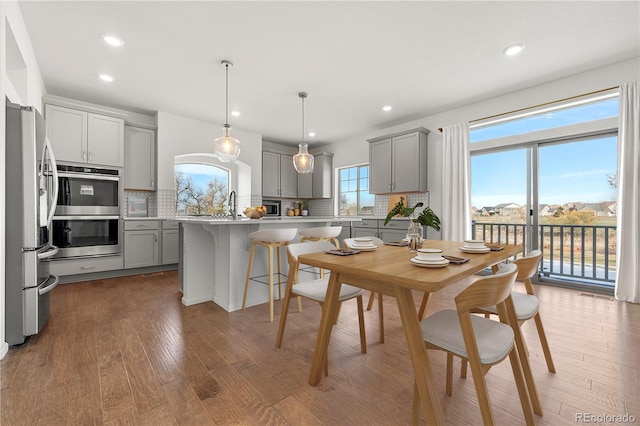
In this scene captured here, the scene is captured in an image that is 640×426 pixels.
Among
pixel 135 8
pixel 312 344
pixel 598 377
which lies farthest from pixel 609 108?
pixel 135 8

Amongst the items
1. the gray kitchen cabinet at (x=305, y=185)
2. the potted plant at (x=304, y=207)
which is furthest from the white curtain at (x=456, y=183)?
the potted plant at (x=304, y=207)

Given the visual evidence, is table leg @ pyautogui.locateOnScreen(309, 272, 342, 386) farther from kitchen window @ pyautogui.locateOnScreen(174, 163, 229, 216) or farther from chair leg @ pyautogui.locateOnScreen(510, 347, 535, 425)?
kitchen window @ pyautogui.locateOnScreen(174, 163, 229, 216)

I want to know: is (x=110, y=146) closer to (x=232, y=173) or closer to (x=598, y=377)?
(x=232, y=173)

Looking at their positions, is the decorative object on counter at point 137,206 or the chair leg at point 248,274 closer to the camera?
the chair leg at point 248,274

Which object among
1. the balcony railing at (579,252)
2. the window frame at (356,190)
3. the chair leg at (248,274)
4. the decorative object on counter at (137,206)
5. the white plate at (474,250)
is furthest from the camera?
the window frame at (356,190)

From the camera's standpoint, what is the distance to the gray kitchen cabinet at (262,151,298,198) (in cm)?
624

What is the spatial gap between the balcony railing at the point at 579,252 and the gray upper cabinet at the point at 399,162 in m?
1.51

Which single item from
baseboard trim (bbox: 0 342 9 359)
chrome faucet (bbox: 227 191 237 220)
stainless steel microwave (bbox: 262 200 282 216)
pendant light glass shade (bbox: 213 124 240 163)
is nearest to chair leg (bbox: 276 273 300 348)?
chrome faucet (bbox: 227 191 237 220)

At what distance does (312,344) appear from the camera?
2.06 m

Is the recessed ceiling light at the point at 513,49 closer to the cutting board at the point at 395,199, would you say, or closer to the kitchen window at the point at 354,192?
the cutting board at the point at 395,199

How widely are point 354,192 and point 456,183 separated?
2415 mm

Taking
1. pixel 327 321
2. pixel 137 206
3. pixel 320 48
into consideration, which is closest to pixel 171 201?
pixel 137 206

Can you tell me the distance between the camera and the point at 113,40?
2748 millimetres

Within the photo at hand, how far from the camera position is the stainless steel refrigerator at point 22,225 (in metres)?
1.95
